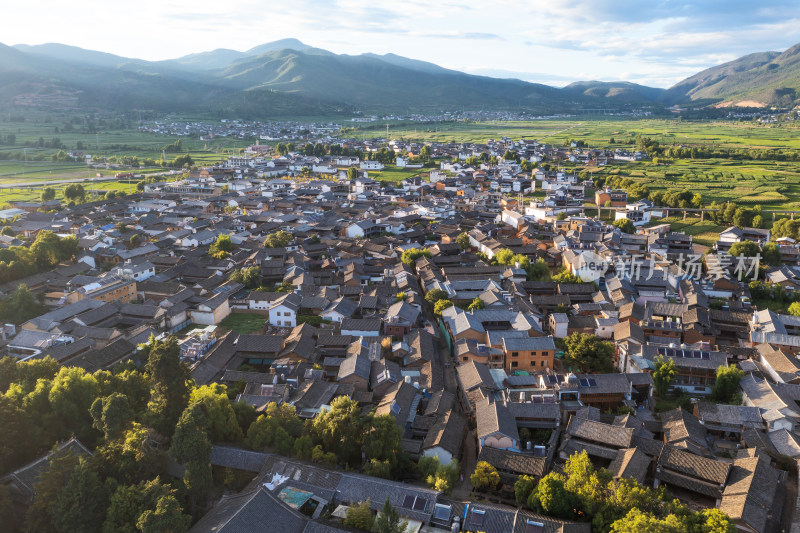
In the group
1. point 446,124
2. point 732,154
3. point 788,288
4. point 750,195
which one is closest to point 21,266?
point 788,288

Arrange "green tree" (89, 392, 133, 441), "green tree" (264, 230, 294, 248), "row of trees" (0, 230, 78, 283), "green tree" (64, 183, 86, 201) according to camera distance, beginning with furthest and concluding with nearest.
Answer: "green tree" (64, 183, 86, 201) < "green tree" (264, 230, 294, 248) < "row of trees" (0, 230, 78, 283) < "green tree" (89, 392, 133, 441)

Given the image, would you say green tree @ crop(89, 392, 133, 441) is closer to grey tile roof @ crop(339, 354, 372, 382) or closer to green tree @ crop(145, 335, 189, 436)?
green tree @ crop(145, 335, 189, 436)

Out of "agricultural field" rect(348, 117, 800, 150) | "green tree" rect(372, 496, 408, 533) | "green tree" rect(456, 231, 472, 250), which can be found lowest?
"green tree" rect(372, 496, 408, 533)

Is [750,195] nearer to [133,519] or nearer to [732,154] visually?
[732,154]

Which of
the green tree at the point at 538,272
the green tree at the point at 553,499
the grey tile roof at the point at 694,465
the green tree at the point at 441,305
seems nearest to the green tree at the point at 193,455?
the green tree at the point at 553,499

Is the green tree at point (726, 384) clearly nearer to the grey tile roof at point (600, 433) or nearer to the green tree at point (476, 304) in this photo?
the grey tile roof at point (600, 433)

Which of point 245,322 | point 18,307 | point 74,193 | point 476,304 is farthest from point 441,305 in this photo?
point 74,193

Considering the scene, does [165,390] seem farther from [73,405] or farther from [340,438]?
[340,438]

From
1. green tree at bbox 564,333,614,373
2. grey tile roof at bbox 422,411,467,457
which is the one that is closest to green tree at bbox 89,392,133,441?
grey tile roof at bbox 422,411,467,457

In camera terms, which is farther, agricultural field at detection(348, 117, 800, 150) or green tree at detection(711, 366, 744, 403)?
agricultural field at detection(348, 117, 800, 150)
